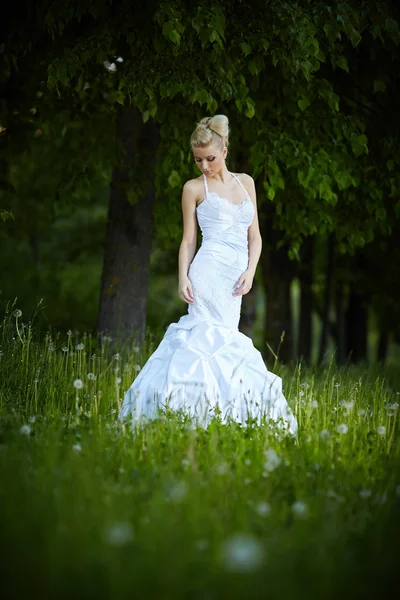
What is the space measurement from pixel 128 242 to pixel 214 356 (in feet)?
10.1

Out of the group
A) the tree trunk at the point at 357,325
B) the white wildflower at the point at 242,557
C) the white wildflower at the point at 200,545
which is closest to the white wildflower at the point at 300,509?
the white wildflower at the point at 200,545

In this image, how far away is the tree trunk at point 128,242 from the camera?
834 cm

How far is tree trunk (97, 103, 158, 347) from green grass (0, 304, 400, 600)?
3.17m

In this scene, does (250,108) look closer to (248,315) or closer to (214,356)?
(214,356)

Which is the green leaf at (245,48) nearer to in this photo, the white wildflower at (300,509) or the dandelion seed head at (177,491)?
the dandelion seed head at (177,491)

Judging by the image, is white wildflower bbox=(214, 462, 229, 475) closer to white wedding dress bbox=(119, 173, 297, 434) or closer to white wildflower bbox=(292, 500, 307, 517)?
white wildflower bbox=(292, 500, 307, 517)

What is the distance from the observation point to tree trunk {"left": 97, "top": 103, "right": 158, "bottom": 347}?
8.34 metres

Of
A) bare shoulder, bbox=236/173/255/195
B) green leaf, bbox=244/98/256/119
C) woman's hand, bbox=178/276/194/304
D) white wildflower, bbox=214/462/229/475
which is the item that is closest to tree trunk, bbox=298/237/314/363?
green leaf, bbox=244/98/256/119

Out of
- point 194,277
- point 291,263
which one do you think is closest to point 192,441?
point 194,277

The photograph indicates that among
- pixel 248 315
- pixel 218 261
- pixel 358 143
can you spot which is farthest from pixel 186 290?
pixel 248 315

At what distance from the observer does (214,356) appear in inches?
220

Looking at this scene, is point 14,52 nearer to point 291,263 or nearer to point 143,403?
point 143,403

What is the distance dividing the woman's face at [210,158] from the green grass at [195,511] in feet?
6.74

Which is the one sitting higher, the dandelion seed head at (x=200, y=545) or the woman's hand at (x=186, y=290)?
the woman's hand at (x=186, y=290)
